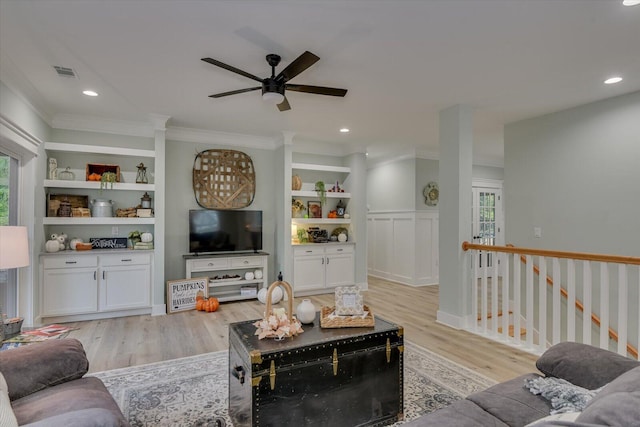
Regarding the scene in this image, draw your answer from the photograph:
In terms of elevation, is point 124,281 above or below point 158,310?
above

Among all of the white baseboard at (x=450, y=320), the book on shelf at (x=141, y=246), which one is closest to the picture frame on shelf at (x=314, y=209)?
the book on shelf at (x=141, y=246)

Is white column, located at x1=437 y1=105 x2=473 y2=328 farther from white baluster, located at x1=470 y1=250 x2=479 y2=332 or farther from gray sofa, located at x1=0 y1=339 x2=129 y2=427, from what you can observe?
gray sofa, located at x1=0 y1=339 x2=129 y2=427

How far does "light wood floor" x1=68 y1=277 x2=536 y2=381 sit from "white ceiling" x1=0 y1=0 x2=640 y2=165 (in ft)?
8.46

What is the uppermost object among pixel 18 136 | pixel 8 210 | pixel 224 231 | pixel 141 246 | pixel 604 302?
pixel 18 136

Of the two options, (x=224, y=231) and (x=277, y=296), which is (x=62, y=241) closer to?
→ (x=224, y=231)

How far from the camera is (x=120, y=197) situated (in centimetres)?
488

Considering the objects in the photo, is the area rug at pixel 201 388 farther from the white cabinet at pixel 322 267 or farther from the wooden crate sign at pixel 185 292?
the white cabinet at pixel 322 267

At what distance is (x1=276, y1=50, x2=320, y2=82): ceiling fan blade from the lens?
7.74 ft

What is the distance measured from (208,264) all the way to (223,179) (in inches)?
53.2

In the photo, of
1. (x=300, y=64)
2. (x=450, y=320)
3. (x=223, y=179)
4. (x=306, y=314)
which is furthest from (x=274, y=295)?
(x=300, y=64)

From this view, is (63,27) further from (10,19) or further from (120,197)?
(120,197)

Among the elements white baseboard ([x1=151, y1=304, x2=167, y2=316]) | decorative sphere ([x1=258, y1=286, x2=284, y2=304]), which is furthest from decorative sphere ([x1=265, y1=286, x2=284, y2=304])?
white baseboard ([x1=151, y1=304, x2=167, y2=316])

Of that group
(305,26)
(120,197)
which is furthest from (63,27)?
(120,197)

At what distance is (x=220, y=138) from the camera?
5.45m
